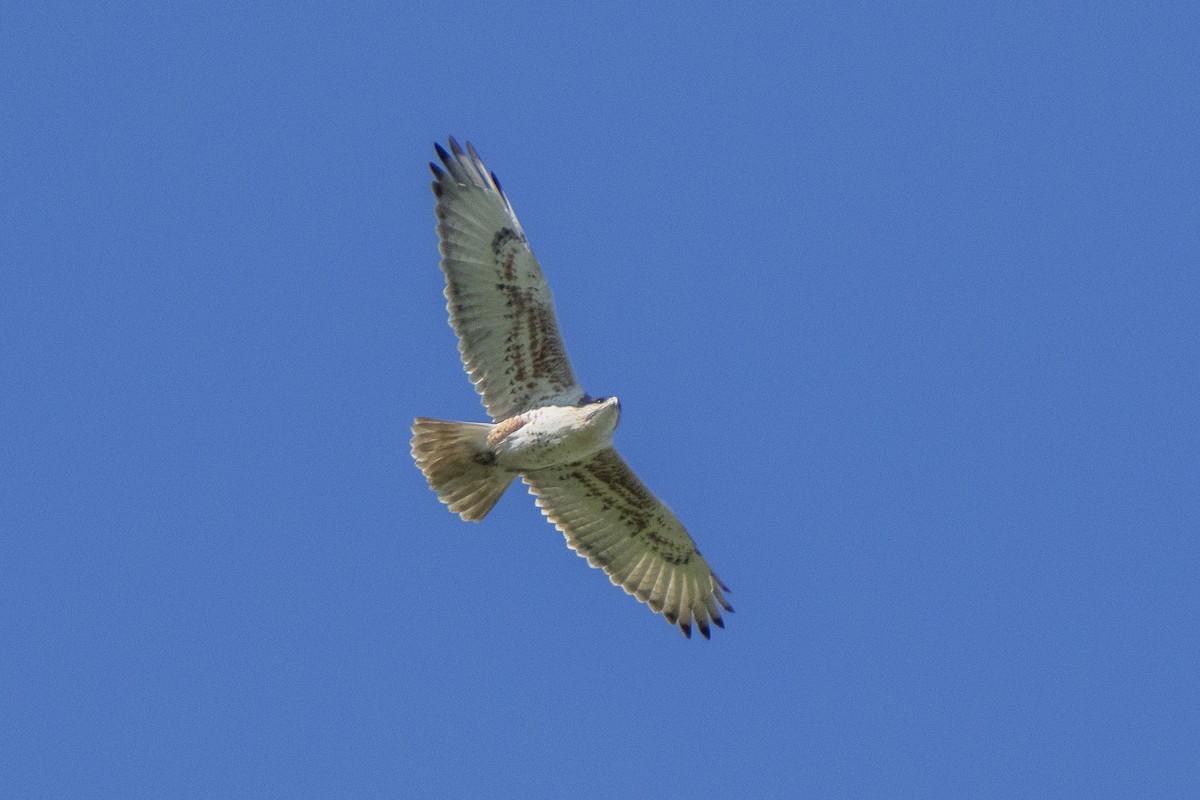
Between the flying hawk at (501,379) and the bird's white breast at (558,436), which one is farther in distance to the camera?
the flying hawk at (501,379)

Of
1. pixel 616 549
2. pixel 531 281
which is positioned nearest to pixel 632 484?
pixel 616 549

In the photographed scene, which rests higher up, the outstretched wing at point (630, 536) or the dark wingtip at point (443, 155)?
the dark wingtip at point (443, 155)

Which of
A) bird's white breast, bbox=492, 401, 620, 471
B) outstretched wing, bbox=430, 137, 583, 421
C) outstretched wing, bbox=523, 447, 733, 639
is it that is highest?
outstretched wing, bbox=430, 137, 583, 421

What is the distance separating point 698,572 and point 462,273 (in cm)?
310

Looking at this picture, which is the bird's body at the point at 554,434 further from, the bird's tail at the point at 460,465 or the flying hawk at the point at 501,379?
the bird's tail at the point at 460,465

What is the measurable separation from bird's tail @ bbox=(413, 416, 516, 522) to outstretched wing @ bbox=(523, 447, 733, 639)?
1.74ft

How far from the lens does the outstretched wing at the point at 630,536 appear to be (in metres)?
14.2

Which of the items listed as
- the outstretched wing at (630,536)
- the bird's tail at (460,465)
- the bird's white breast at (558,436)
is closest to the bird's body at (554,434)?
the bird's white breast at (558,436)

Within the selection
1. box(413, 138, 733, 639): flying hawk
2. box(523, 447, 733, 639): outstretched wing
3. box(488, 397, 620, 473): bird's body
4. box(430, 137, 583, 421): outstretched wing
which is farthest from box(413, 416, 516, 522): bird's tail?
box(523, 447, 733, 639): outstretched wing

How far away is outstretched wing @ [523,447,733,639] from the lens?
14.2 m

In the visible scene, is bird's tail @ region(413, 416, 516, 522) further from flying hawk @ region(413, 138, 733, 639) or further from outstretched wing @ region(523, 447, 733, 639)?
outstretched wing @ region(523, 447, 733, 639)

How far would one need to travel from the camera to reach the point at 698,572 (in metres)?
14.8

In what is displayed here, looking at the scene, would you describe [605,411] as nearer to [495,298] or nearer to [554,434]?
[554,434]

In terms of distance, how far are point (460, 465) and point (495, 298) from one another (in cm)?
123
